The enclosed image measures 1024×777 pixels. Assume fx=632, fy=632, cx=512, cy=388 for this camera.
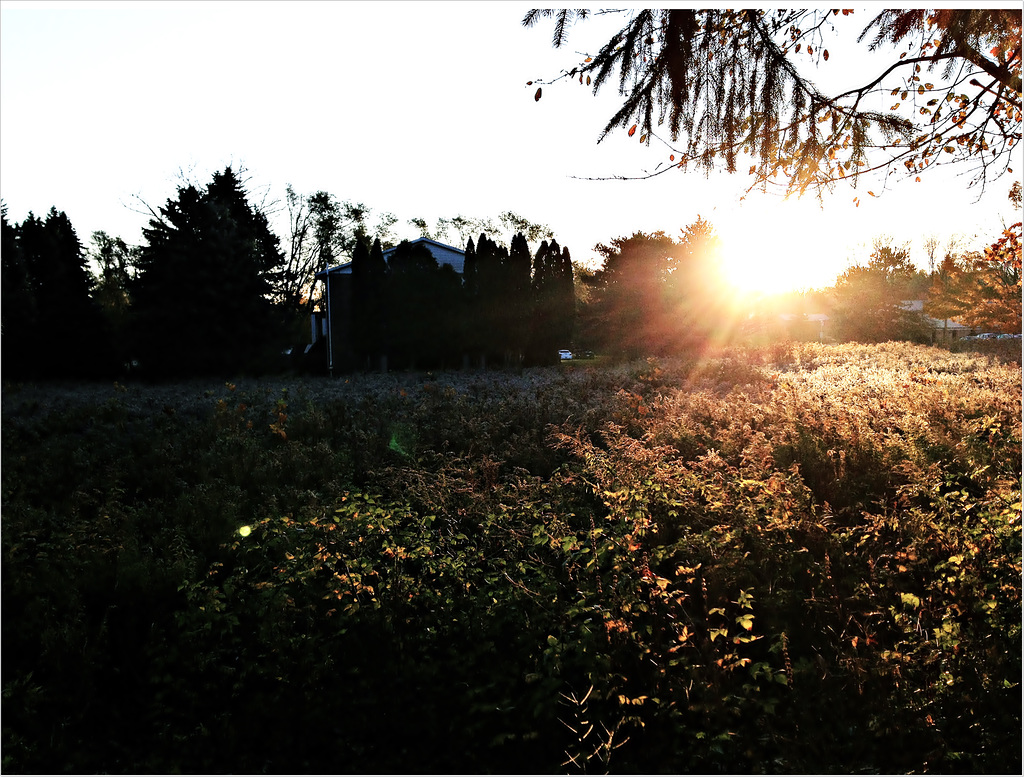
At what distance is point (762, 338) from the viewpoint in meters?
36.4

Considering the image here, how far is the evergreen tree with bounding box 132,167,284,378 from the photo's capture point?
75.7 ft

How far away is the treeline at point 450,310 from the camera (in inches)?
1041

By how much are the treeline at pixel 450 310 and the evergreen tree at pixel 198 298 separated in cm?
416

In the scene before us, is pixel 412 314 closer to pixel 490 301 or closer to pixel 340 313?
pixel 490 301

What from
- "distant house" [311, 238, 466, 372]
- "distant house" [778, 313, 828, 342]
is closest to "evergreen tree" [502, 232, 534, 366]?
"distant house" [311, 238, 466, 372]

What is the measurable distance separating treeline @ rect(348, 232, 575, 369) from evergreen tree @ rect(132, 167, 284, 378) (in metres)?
4.16

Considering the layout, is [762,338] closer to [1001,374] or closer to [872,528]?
[1001,374]

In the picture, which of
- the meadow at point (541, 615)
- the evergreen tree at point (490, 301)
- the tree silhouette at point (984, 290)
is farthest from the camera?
the evergreen tree at point (490, 301)

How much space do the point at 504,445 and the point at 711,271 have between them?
94.6 ft

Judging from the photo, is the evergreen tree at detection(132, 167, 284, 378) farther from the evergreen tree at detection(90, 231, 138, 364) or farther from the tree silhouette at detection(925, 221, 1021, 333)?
the tree silhouette at detection(925, 221, 1021, 333)

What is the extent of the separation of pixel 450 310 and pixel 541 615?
23310mm

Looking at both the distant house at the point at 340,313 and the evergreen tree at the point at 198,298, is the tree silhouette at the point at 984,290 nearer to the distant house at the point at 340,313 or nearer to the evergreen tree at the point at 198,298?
the distant house at the point at 340,313

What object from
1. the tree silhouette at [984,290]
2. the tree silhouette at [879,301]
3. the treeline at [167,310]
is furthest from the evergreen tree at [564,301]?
the tree silhouette at [879,301]

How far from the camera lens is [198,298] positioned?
23.2 metres
